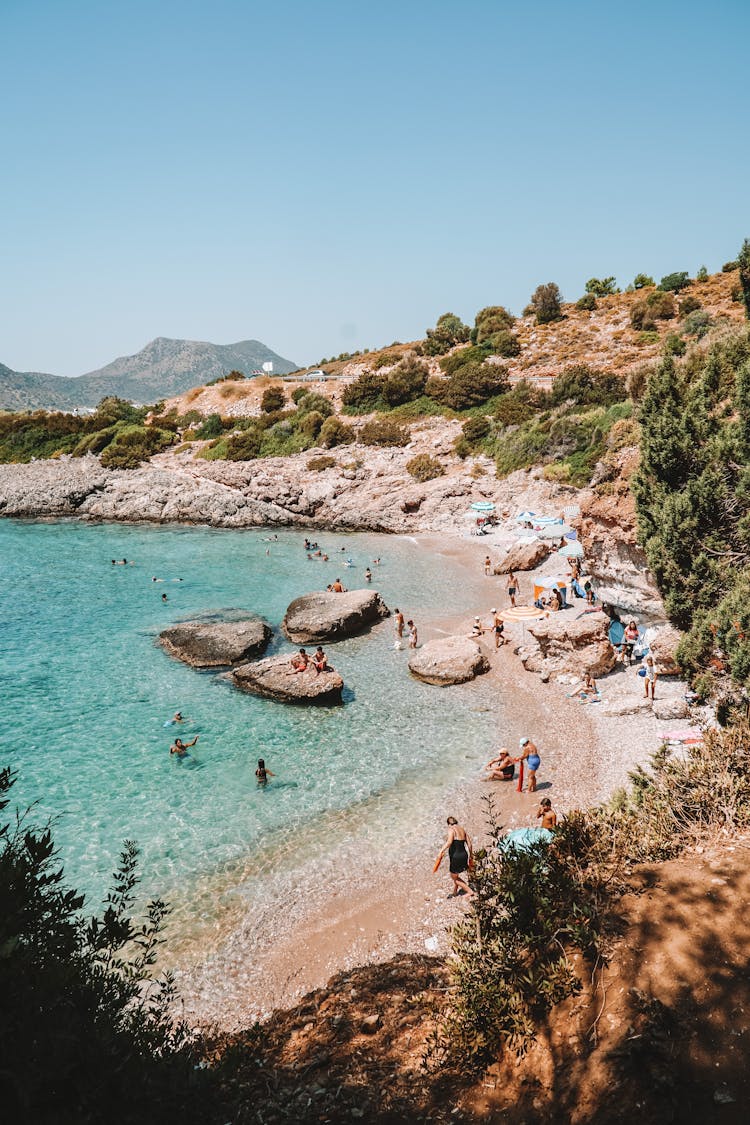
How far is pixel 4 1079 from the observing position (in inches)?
108

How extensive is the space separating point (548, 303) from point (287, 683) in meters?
74.7

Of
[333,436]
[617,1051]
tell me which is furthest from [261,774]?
[333,436]

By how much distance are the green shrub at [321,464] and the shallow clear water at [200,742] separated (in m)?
25.6

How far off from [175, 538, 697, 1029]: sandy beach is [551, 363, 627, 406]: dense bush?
37514mm

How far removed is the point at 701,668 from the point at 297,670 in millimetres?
12258

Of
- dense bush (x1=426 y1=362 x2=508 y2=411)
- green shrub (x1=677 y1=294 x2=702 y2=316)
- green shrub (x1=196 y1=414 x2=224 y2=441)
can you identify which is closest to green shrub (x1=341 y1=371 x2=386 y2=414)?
dense bush (x1=426 y1=362 x2=508 y2=411)

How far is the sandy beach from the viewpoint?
28.8 feet

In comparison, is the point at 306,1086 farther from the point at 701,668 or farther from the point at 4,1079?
the point at 701,668

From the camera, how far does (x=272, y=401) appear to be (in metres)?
68.8

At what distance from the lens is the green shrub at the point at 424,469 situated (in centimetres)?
4891

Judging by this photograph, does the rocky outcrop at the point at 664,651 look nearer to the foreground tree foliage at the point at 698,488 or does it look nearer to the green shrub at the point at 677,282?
the foreground tree foliage at the point at 698,488

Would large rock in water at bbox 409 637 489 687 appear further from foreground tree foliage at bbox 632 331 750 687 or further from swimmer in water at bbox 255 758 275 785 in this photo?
foreground tree foliage at bbox 632 331 750 687

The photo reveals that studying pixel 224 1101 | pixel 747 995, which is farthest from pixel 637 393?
pixel 224 1101

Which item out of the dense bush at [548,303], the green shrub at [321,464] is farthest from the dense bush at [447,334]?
the green shrub at [321,464]
